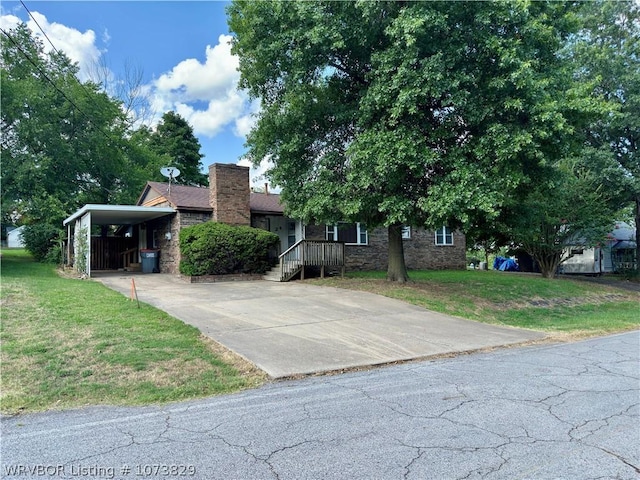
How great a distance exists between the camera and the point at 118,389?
4797 mm

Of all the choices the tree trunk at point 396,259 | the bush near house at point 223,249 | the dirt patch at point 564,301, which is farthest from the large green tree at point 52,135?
the dirt patch at point 564,301

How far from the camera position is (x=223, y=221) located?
1753 centimetres

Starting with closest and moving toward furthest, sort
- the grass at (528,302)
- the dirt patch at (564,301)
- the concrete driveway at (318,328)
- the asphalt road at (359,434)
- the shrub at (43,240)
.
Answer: the asphalt road at (359,434) < the concrete driveway at (318,328) < the grass at (528,302) < the dirt patch at (564,301) < the shrub at (43,240)

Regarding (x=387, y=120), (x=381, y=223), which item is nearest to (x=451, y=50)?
(x=387, y=120)

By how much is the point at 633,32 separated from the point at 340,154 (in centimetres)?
1842

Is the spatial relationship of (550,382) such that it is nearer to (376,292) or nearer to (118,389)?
(118,389)

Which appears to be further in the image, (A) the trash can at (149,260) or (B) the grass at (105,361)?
(A) the trash can at (149,260)

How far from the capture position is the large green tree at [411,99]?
1025 centimetres

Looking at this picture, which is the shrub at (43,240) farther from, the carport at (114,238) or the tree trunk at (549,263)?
the tree trunk at (549,263)

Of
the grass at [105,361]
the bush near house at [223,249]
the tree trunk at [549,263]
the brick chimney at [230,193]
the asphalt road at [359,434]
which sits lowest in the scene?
the asphalt road at [359,434]

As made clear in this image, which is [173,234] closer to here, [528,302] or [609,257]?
[528,302]

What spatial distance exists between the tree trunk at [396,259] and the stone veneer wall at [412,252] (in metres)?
4.33

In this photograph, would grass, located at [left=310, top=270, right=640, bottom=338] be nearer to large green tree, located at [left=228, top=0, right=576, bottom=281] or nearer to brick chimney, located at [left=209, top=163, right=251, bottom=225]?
large green tree, located at [left=228, top=0, right=576, bottom=281]

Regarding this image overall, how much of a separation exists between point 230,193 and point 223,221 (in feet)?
4.01
